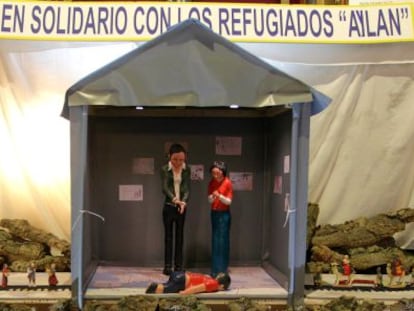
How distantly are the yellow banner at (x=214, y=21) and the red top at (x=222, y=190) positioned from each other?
1.47m

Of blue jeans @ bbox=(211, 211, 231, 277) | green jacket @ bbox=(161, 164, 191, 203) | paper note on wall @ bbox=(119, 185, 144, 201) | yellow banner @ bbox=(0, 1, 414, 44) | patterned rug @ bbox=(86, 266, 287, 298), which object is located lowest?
patterned rug @ bbox=(86, 266, 287, 298)

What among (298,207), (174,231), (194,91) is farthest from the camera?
(174,231)

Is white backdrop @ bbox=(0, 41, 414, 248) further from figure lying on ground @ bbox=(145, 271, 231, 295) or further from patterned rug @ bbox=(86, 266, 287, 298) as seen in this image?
figure lying on ground @ bbox=(145, 271, 231, 295)

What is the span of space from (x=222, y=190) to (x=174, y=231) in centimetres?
57

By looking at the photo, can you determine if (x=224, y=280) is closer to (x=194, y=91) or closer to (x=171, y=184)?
(x=171, y=184)

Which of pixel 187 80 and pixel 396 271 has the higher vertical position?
pixel 187 80

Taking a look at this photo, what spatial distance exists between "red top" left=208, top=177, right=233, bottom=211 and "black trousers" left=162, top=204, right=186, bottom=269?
29 centimetres

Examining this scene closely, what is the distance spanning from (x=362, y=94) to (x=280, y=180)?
4.76ft

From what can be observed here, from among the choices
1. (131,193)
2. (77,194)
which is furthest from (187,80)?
(131,193)

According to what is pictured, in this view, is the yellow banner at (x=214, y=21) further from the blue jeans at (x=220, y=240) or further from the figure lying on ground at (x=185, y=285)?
the figure lying on ground at (x=185, y=285)

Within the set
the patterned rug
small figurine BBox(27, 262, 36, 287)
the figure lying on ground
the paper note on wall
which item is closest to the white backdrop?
the paper note on wall

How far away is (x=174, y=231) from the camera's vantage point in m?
4.61

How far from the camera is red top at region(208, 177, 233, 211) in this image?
14.3ft

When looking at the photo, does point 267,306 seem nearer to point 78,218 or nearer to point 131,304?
point 131,304
